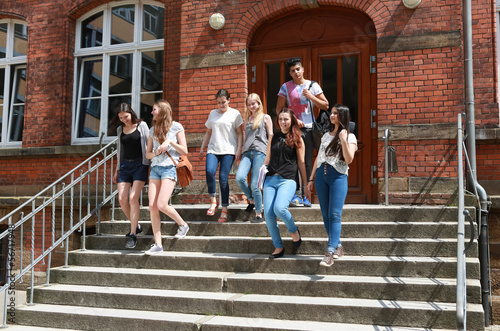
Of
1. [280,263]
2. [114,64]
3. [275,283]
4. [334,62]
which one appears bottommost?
[275,283]

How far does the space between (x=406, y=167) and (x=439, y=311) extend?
301cm

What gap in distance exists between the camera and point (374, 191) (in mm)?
7328

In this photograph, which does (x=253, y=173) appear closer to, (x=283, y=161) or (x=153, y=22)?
(x=283, y=161)

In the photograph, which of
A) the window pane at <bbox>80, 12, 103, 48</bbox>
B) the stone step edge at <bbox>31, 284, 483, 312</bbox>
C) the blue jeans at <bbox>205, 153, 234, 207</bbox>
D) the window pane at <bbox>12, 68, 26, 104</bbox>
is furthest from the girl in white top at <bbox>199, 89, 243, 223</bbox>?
the window pane at <bbox>12, 68, 26, 104</bbox>

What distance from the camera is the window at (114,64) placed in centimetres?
921

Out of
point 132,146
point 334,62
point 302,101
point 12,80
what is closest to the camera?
point 132,146

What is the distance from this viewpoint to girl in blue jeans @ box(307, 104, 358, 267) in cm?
496

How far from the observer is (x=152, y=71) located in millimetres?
9203

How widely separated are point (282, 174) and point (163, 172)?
153cm

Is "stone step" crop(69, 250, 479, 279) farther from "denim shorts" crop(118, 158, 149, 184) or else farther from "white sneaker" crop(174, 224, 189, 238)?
"denim shorts" crop(118, 158, 149, 184)

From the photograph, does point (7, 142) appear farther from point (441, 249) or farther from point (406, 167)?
point (441, 249)

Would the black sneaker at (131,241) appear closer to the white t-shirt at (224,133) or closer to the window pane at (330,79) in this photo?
the white t-shirt at (224,133)

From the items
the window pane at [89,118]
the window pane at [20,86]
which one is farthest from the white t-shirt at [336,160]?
the window pane at [20,86]

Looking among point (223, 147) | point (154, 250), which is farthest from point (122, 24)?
point (154, 250)
